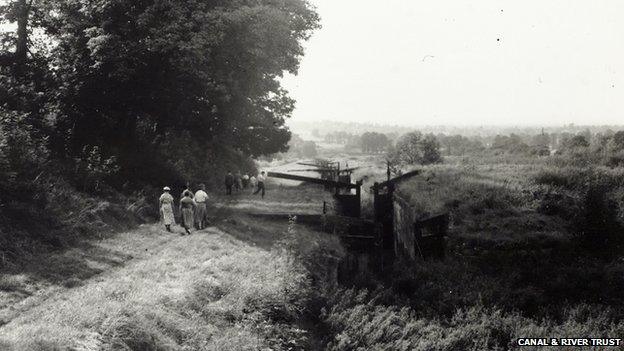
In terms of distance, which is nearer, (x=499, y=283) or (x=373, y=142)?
(x=499, y=283)

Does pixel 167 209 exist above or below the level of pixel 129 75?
below

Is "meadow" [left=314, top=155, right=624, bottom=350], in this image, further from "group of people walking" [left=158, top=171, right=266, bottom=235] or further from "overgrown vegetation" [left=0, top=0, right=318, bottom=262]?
"overgrown vegetation" [left=0, top=0, right=318, bottom=262]

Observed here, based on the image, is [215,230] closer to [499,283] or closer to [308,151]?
[499,283]

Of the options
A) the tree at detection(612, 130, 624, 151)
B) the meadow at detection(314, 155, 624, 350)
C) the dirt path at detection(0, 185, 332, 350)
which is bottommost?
the meadow at detection(314, 155, 624, 350)

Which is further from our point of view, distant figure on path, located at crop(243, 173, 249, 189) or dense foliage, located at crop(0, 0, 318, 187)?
distant figure on path, located at crop(243, 173, 249, 189)

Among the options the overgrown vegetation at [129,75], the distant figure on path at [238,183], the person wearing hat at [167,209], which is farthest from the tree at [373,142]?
the person wearing hat at [167,209]

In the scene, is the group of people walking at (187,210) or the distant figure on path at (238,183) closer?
the group of people walking at (187,210)

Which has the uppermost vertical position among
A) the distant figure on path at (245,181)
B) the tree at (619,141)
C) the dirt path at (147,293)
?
the tree at (619,141)

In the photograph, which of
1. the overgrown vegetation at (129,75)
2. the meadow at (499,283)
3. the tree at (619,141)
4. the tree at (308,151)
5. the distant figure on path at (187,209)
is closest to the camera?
the meadow at (499,283)

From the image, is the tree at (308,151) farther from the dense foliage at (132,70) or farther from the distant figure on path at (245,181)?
the dense foliage at (132,70)

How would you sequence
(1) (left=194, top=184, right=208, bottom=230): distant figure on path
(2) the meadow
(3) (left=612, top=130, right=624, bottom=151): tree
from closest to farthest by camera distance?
(2) the meadow → (1) (left=194, top=184, right=208, bottom=230): distant figure on path → (3) (left=612, top=130, right=624, bottom=151): tree

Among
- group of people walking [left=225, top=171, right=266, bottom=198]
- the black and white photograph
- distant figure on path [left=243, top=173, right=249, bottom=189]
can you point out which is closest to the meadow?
the black and white photograph

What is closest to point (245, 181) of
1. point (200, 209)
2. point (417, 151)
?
point (200, 209)

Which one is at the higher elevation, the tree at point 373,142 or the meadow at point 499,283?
the tree at point 373,142
